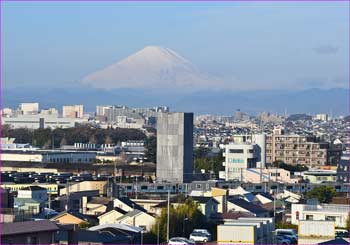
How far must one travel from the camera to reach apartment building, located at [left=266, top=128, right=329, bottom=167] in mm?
35156

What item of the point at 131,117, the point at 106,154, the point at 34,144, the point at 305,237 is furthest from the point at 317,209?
the point at 131,117

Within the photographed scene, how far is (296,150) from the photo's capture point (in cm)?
3559

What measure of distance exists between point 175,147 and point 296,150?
13279 millimetres

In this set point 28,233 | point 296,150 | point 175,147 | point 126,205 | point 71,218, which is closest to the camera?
point 28,233

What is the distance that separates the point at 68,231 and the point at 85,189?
31.7 feet

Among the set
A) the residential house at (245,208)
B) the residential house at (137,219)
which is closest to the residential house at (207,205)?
the residential house at (245,208)

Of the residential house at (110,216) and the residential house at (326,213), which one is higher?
the residential house at (326,213)

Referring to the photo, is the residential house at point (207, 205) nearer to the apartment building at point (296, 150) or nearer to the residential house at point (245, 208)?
the residential house at point (245, 208)

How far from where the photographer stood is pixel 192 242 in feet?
36.3

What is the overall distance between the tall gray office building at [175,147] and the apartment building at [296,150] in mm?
11831

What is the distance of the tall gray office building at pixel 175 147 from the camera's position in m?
22.9

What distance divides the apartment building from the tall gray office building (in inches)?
466

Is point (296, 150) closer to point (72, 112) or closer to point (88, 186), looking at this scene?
point (88, 186)

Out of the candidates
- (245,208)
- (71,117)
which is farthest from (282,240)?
(71,117)
